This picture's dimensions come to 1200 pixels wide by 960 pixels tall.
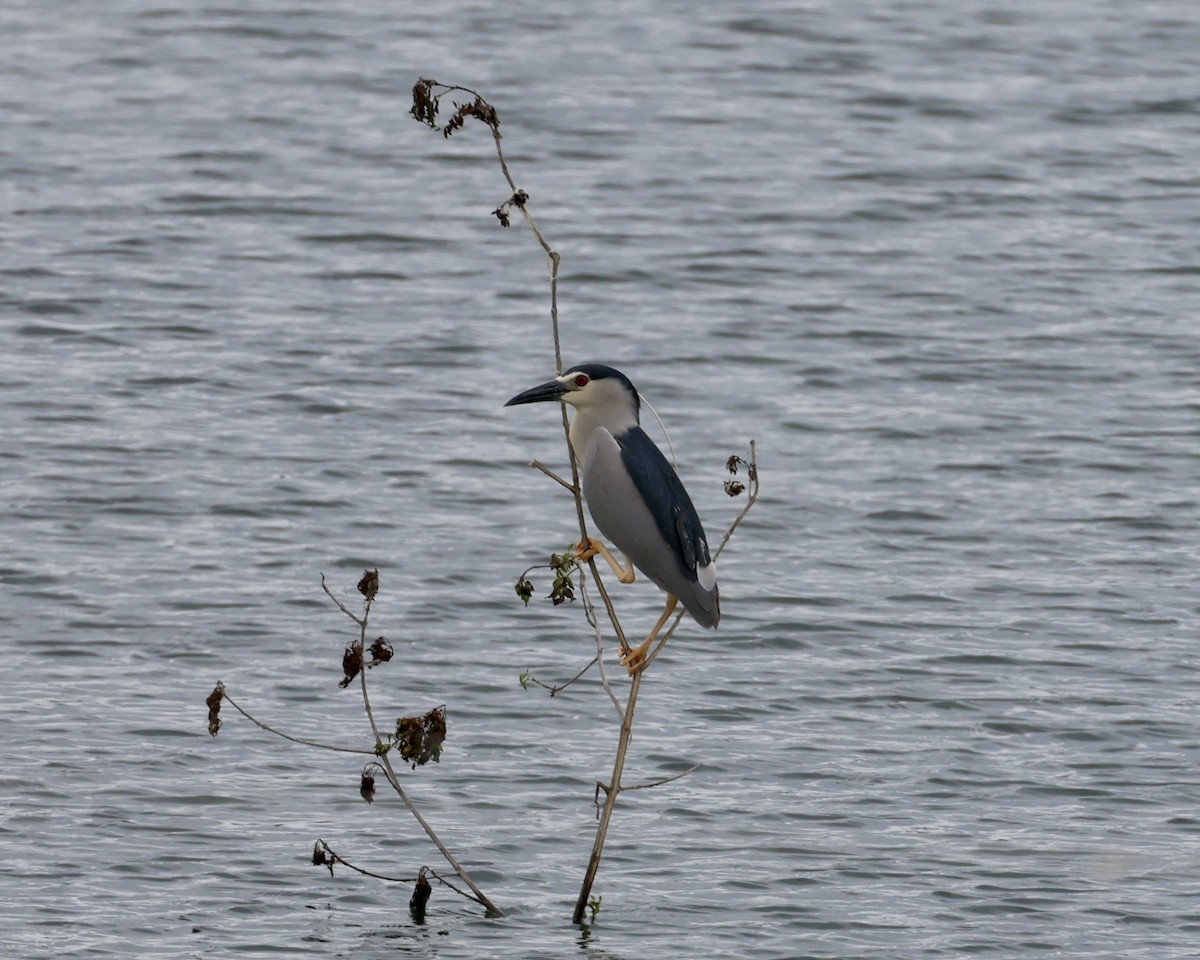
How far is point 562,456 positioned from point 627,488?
23.2 feet

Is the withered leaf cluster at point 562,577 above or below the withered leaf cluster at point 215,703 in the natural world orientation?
above

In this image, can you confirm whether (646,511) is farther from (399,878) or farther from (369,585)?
(399,878)

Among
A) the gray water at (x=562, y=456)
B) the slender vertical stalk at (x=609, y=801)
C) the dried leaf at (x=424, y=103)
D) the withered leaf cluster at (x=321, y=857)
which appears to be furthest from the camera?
the gray water at (x=562, y=456)

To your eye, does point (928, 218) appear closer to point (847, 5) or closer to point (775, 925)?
point (847, 5)

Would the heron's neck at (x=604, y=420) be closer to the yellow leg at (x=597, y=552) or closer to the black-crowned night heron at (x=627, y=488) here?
the black-crowned night heron at (x=627, y=488)

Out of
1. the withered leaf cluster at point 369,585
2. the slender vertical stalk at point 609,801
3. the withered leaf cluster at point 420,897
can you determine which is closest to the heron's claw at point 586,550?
the slender vertical stalk at point 609,801

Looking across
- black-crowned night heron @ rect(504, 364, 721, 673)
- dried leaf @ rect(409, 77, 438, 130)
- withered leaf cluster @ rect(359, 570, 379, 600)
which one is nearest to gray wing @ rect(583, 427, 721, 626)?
black-crowned night heron @ rect(504, 364, 721, 673)

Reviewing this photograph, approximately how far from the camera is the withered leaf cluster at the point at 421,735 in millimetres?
7734

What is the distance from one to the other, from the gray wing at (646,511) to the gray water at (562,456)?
4.69ft

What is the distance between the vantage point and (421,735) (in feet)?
25.5

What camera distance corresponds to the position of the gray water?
9.16 meters

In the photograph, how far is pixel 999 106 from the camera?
23.2 m

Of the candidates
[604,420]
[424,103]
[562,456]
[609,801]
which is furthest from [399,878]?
[562,456]

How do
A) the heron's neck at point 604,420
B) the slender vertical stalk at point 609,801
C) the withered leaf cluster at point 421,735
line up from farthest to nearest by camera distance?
the slender vertical stalk at point 609,801 → the heron's neck at point 604,420 → the withered leaf cluster at point 421,735
